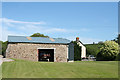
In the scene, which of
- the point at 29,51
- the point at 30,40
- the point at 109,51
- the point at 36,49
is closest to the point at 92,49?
the point at 109,51

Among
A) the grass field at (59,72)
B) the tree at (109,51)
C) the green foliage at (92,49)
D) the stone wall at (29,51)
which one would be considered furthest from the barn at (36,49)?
the green foliage at (92,49)

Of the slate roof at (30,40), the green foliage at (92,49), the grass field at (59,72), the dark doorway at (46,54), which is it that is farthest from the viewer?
the green foliage at (92,49)

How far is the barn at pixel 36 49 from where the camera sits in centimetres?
2638

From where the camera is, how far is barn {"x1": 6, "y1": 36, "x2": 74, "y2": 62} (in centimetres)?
2638

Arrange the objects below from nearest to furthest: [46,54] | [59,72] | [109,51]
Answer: [59,72] < [46,54] < [109,51]

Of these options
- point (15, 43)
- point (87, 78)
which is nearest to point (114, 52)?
point (15, 43)

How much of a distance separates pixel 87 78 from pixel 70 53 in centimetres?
2374

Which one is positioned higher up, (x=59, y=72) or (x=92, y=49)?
(x=92, y=49)

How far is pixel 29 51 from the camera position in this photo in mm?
27062

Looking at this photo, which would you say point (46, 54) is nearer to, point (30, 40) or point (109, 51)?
point (30, 40)

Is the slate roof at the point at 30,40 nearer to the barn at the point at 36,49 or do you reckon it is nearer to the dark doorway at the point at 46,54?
the barn at the point at 36,49

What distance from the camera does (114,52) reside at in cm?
2984

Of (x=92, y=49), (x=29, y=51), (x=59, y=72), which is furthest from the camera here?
(x=92, y=49)

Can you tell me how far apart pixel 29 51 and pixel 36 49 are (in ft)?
3.88
